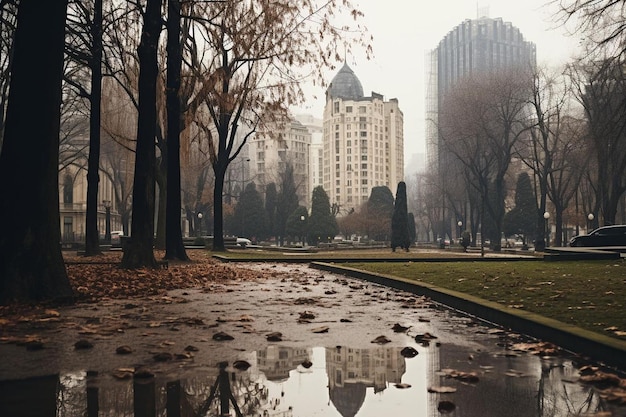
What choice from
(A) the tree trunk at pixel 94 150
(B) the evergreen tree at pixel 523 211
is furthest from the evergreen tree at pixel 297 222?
(A) the tree trunk at pixel 94 150

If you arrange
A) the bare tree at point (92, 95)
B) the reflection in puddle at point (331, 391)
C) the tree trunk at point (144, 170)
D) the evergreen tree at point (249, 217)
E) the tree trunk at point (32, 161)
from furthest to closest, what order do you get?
the evergreen tree at point (249, 217), the bare tree at point (92, 95), the tree trunk at point (144, 170), the tree trunk at point (32, 161), the reflection in puddle at point (331, 391)

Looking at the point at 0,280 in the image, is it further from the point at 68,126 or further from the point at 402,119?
the point at 402,119

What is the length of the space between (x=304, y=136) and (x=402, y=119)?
27.3 m

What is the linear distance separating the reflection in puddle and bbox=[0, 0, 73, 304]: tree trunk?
5.35 metres

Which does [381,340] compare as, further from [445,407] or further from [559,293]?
[559,293]

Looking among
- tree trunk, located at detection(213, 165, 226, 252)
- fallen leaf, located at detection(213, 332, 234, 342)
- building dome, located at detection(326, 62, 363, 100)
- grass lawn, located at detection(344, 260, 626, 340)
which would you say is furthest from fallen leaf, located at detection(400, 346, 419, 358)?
building dome, located at detection(326, 62, 363, 100)

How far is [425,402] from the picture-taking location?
175 inches

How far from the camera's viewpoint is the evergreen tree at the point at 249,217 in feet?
284

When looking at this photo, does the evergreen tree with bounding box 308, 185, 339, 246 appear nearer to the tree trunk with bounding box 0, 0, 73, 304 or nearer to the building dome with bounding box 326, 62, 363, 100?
the tree trunk with bounding box 0, 0, 73, 304

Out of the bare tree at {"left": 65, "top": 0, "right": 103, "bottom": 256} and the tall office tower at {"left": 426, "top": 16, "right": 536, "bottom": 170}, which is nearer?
the bare tree at {"left": 65, "top": 0, "right": 103, "bottom": 256}

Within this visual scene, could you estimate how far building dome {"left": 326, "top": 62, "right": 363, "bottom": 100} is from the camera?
170 metres

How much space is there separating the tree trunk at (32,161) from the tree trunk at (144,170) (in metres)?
6.47

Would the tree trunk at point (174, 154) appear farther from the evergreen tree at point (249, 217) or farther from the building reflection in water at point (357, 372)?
the evergreen tree at point (249, 217)

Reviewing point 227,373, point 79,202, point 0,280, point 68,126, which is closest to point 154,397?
point 227,373
